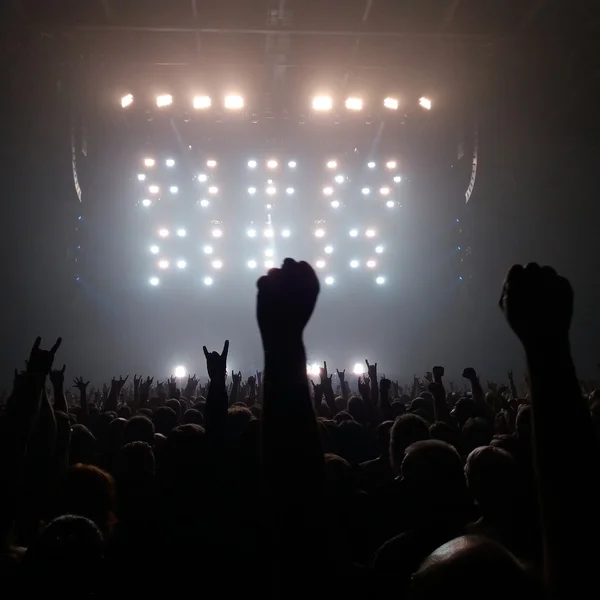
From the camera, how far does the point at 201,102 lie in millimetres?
16688

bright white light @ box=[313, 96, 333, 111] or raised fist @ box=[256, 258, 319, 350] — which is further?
bright white light @ box=[313, 96, 333, 111]

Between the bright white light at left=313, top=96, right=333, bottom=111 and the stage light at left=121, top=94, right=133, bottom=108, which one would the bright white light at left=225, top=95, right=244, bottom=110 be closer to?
the bright white light at left=313, top=96, right=333, bottom=111

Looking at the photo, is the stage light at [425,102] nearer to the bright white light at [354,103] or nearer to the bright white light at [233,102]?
the bright white light at [354,103]

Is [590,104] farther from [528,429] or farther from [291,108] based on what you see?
[528,429]

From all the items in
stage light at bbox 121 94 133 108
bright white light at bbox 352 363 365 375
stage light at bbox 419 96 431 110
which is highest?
stage light at bbox 121 94 133 108

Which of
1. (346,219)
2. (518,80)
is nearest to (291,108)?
(346,219)

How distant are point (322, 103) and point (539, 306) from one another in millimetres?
18061

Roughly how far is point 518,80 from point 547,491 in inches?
689

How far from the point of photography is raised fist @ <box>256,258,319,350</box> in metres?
1.53

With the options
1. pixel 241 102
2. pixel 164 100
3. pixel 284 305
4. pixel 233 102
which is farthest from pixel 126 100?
pixel 284 305

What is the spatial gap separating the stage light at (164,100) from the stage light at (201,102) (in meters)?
1.01

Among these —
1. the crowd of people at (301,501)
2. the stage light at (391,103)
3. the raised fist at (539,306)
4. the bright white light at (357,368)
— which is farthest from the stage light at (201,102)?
the raised fist at (539,306)

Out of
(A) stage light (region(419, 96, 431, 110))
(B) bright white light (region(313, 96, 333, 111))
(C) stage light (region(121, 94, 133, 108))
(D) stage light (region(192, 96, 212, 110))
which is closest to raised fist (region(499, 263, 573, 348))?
(A) stage light (region(419, 96, 431, 110))

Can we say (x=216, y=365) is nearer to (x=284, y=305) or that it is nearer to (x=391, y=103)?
(x=284, y=305)
